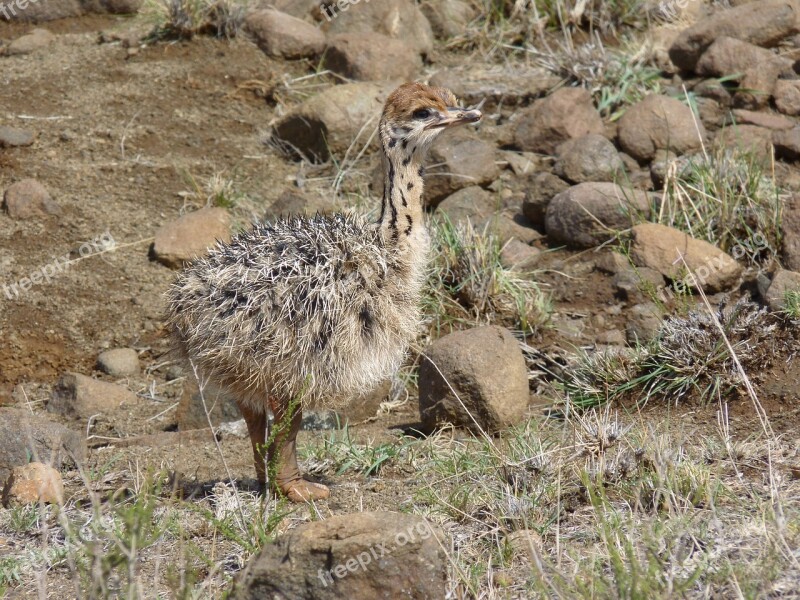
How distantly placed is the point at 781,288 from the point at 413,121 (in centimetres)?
288

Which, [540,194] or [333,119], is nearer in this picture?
[540,194]

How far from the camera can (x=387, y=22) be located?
34.6 ft

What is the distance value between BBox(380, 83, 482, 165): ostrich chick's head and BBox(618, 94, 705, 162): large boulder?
3805 mm

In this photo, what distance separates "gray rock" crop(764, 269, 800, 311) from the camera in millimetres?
6621

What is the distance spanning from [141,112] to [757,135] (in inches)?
211

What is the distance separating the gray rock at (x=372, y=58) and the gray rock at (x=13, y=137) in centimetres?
288

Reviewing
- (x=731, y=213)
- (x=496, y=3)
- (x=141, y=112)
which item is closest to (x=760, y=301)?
(x=731, y=213)

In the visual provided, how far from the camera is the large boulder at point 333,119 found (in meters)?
9.16

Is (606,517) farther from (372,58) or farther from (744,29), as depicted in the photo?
(744,29)

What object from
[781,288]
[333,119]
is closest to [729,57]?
[781,288]

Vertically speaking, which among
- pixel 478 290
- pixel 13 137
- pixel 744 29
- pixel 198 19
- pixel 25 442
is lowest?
pixel 478 290

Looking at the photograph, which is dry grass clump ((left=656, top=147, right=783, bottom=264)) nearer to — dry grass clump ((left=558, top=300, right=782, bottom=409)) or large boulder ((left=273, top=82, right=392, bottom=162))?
dry grass clump ((left=558, top=300, right=782, bottom=409))

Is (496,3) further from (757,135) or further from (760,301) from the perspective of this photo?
(760,301)

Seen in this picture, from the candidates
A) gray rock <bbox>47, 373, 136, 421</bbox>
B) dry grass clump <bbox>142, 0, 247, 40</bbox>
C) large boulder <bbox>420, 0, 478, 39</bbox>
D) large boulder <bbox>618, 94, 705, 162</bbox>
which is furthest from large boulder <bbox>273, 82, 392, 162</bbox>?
A: gray rock <bbox>47, 373, 136, 421</bbox>
